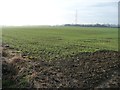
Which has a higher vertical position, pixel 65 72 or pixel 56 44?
pixel 56 44

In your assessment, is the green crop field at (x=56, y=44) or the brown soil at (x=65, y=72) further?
the green crop field at (x=56, y=44)

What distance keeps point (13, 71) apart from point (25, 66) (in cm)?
97

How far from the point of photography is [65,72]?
17.5m

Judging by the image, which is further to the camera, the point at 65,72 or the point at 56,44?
the point at 56,44

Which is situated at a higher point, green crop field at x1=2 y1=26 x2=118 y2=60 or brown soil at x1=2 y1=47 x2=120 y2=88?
green crop field at x1=2 y1=26 x2=118 y2=60

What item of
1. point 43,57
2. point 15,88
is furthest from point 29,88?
point 43,57

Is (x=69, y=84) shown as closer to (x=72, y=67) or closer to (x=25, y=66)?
(x=72, y=67)

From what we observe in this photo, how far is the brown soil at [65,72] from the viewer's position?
1559 cm

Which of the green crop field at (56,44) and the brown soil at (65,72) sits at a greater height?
the green crop field at (56,44)

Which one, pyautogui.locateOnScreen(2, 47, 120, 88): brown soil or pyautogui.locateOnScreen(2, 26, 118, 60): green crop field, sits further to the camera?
pyautogui.locateOnScreen(2, 26, 118, 60): green crop field

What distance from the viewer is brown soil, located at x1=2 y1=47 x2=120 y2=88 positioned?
15.6 m

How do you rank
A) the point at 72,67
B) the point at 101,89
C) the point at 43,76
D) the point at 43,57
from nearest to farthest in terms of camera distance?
the point at 101,89
the point at 43,76
the point at 72,67
the point at 43,57

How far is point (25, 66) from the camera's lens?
763 inches

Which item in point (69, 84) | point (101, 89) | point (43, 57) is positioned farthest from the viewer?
point (43, 57)
